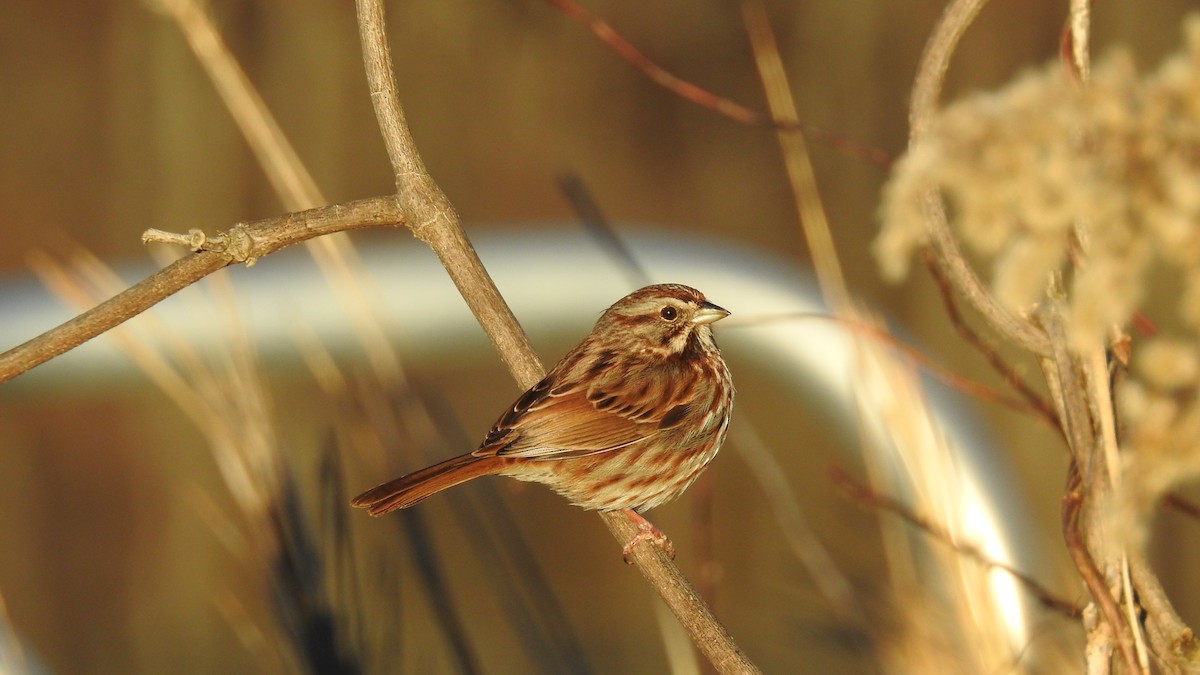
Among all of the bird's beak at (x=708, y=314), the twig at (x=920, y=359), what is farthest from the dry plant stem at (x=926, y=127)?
the bird's beak at (x=708, y=314)

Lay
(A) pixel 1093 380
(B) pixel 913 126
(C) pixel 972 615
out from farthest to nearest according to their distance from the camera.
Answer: (C) pixel 972 615 < (B) pixel 913 126 < (A) pixel 1093 380

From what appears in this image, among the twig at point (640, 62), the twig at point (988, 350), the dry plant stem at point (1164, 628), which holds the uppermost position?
the twig at point (640, 62)

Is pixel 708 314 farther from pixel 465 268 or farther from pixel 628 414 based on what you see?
pixel 465 268

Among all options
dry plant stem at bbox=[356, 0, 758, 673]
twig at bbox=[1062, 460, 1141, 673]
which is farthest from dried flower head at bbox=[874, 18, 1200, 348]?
dry plant stem at bbox=[356, 0, 758, 673]

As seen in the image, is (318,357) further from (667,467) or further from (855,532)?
(855,532)

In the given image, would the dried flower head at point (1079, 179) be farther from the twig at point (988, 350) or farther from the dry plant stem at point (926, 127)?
the twig at point (988, 350)

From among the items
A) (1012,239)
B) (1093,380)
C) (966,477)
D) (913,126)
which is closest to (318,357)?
(966,477)

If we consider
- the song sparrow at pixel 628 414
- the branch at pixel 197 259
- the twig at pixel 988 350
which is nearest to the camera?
the branch at pixel 197 259

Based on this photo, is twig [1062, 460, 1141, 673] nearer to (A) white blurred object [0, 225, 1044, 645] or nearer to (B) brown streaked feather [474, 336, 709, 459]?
(A) white blurred object [0, 225, 1044, 645]
